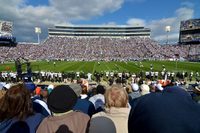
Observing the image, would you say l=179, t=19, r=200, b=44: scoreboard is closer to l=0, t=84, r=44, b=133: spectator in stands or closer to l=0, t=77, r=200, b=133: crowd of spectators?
l=0, t=77, r=200, b=133: crowd of spectators

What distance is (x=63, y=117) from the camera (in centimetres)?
380

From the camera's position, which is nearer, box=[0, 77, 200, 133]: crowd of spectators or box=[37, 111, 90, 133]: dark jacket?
box=[0, 77, 200, 133]: crowd of spectators

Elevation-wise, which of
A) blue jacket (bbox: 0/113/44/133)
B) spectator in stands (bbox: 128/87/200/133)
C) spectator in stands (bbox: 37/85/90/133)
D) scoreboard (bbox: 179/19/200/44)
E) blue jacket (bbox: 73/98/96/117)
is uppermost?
scoreboard (bbox: 179/19/200/44)

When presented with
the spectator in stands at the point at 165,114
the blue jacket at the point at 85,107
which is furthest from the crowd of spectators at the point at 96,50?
the spectator in stands at the point at 165,114

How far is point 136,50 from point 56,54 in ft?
101

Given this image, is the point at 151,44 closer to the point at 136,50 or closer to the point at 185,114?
the point at 136,50

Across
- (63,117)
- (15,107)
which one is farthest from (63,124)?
(15,107)

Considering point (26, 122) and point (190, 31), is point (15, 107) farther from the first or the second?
point (190, 31)

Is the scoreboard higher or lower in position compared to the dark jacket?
higher

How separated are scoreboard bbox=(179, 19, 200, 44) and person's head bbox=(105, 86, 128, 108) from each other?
408 feet

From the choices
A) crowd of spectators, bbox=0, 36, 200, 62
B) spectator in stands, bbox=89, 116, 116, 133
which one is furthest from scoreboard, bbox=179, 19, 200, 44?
spectator in stands, bbox=89, 116, 116, 133

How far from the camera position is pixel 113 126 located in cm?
401

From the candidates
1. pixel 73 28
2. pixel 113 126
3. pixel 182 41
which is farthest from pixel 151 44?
pixel 113 126

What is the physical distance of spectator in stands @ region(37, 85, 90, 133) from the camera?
3.75m
